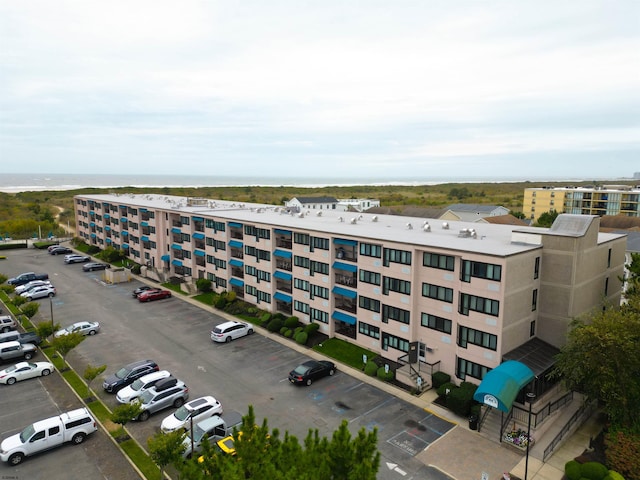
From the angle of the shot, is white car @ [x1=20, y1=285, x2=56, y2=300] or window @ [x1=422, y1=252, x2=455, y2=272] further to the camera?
white car @ [x1=20, y1=285, x2=56, y2=300]

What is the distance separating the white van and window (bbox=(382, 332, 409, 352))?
2021 cm

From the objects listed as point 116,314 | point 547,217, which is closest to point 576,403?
point 116,314

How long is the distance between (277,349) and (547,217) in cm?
9185

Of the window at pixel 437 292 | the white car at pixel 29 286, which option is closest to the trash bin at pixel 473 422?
the window at pixel 437 292

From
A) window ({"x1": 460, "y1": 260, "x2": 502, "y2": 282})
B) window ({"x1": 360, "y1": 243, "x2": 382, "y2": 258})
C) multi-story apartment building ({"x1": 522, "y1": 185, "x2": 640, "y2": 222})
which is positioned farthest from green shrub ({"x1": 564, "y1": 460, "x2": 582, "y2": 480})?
multi-story apartment building ({"x1": 522, "y1": 185, "x2": 640, "y2": 222})

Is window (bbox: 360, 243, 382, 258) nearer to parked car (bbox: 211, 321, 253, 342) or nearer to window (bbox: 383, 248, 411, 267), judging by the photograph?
window (bbox: 383, 248, 411, 267)

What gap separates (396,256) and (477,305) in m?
8.95

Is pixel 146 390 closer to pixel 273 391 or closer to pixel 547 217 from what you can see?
pixel 273 391

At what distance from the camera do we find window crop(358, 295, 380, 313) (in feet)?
146

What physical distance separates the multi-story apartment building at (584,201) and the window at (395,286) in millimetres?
108481

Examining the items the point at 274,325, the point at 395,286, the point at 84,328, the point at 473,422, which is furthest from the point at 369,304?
the point at 84,328

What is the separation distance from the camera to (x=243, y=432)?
59.5 feet

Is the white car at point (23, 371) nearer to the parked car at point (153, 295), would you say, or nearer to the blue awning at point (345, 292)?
the parked car at point (153, 295)

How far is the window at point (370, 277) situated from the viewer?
44400mm
